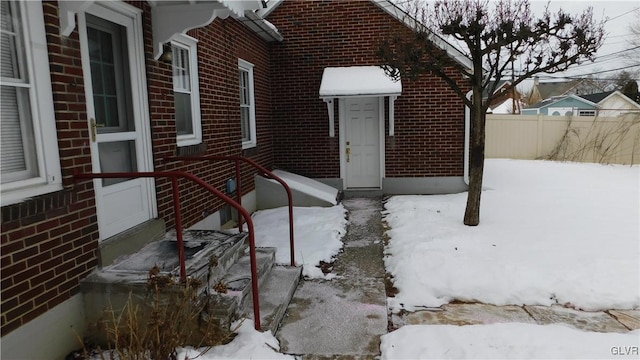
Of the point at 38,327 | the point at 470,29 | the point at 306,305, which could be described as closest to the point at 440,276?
the point at 306,305

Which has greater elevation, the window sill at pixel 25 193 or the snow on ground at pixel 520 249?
the window sill at pixel 25 193

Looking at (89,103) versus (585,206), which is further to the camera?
(585,206)

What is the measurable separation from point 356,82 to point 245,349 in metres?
6.31

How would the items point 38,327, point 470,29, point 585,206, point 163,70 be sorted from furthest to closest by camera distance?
1. point 585,206
2. point 470,29
3. point 163,70
4. point 38,327

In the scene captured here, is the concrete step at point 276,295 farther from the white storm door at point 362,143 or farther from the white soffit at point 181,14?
the white storm door at point 362,143

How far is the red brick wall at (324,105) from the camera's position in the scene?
884cm

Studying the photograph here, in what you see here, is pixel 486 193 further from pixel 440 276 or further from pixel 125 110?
pixel 125 110

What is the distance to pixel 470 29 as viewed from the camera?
5508 millimetres

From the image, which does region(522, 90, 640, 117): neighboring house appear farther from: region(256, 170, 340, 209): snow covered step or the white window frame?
the white window frame

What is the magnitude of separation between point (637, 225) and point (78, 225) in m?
7.20

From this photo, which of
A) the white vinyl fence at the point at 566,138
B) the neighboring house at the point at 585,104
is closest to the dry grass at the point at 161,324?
the white vinyl fence at the point at 566,138

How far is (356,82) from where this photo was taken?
831cm

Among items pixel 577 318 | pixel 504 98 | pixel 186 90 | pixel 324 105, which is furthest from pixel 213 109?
pixel 504 98

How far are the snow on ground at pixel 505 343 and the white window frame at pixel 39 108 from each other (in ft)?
8.90
